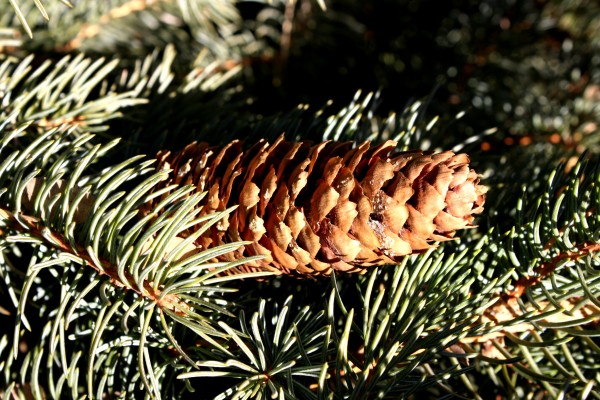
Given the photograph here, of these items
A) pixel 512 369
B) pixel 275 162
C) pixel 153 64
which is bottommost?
pixel 512 369

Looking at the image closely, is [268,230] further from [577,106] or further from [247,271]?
[577,106]

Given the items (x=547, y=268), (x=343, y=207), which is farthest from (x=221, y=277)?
(x=547, y=268)

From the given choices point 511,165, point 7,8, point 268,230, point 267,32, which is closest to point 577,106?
point 511,165

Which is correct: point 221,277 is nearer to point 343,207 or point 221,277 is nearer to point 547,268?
point 343,207
